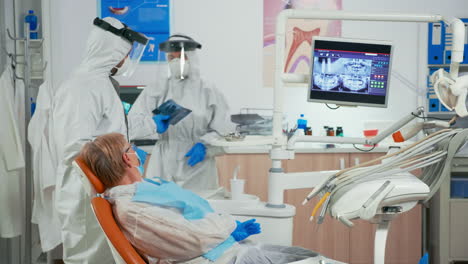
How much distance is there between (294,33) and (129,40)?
1822 mm

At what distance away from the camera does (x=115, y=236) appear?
1.73 meters

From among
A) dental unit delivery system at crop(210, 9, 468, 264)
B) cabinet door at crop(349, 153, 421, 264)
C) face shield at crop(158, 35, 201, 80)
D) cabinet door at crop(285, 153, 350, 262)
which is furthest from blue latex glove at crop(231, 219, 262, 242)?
cabinet door at crop(349, 153, 421, 264)

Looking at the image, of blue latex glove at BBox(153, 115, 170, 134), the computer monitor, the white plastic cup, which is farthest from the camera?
blue latex glove at BBox(153, 115, 170, 134)

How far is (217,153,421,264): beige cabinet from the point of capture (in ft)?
12.5

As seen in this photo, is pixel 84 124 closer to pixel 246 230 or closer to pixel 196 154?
pixel 196 154

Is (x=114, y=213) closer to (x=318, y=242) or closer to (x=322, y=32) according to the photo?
(x=318, y=242)

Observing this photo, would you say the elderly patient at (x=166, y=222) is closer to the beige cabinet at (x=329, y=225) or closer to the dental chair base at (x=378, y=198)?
the dental chair base at (x=378, y=198)

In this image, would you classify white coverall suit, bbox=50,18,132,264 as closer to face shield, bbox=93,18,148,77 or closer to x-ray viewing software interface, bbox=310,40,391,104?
face shield, bbox=93,18,148,77

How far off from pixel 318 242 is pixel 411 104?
143 cm

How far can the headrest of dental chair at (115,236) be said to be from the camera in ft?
5.62

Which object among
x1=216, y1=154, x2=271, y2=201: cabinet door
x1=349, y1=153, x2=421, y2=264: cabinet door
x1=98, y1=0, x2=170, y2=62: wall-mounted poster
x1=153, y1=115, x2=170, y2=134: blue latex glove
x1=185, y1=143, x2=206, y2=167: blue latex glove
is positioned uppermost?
x1=98, y1=0, x2=170, y2=62: wall-mounted poster

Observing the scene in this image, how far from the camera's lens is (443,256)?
145 inches

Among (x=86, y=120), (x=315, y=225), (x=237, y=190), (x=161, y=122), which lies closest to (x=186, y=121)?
(x=161, y=122)

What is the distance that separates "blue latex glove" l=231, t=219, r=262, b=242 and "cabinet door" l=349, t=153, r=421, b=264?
204cm
